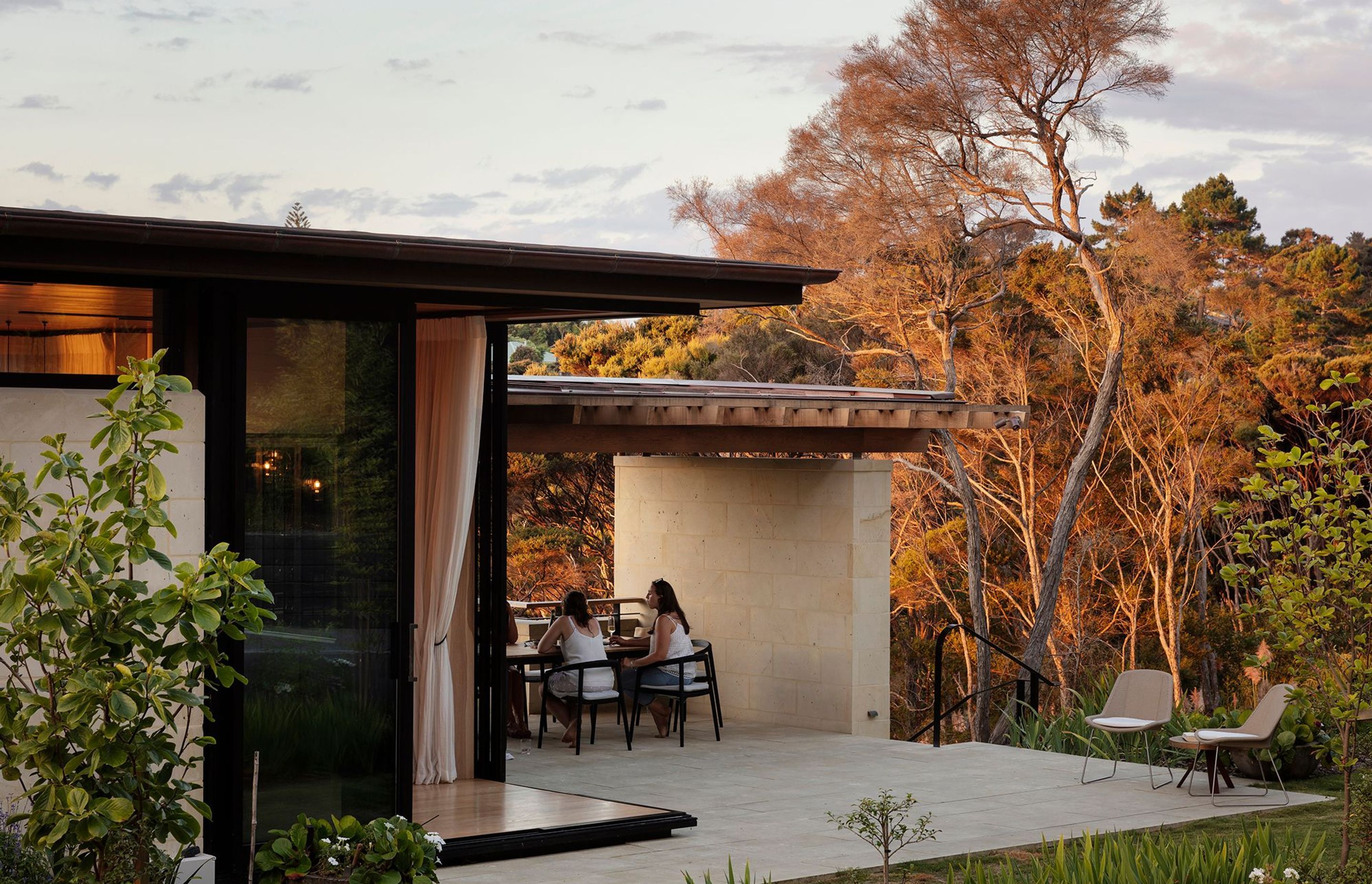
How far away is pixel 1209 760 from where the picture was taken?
861 centimetres

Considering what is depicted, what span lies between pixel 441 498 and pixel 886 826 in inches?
132

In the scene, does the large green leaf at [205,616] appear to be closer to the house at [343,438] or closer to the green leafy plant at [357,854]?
the green leafy plant at [357,854]

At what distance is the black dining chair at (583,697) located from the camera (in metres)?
9.78

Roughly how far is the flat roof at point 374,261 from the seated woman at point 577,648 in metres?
3.24

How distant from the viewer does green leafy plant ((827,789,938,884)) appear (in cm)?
538

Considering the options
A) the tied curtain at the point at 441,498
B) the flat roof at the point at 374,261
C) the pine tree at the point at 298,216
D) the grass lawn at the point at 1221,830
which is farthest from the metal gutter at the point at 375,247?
the pine tree at the point at 298,216

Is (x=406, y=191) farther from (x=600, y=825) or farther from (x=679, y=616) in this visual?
(x=600, y=825)

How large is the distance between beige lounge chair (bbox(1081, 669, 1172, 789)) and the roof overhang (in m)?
2.62

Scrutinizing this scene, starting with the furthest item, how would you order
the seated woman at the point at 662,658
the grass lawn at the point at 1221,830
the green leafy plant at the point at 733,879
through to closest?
1. the seated woman at the point at 662,658
2. the grass lawn at the point at 1221,830
3. the green leafy plant at the point at 733,879

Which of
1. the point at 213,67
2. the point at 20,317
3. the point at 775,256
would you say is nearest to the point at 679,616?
the point at 20,317

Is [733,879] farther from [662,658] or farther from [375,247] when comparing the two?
[662,658]

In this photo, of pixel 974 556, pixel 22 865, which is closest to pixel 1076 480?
pixel 974 556

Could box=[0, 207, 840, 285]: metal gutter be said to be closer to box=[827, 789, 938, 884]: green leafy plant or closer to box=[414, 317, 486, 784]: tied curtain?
box=[414, 317, 486, 784]: tied curtain

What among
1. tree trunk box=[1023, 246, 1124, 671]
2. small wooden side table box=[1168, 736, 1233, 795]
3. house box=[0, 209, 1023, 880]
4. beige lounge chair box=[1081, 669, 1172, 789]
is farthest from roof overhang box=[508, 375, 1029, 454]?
tree trunk box=[1023, 246, 1124, 671]
